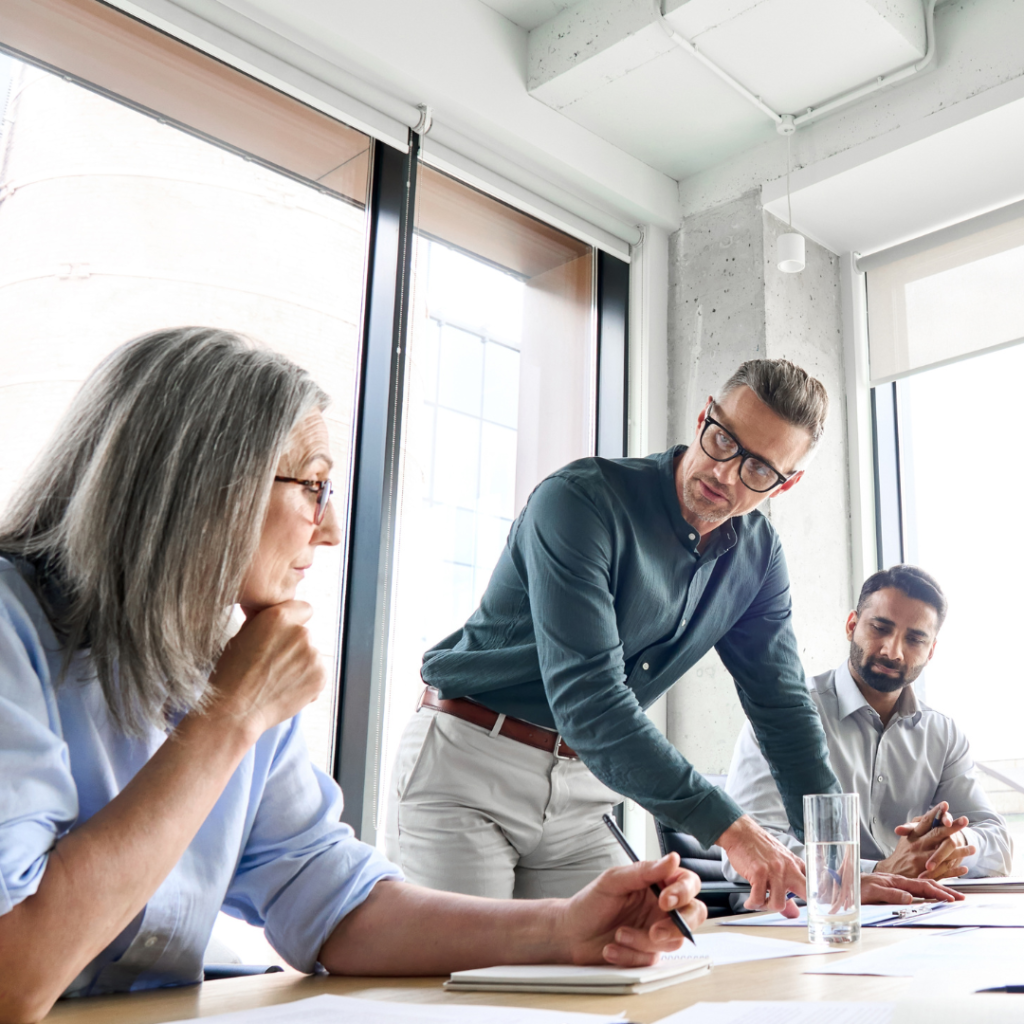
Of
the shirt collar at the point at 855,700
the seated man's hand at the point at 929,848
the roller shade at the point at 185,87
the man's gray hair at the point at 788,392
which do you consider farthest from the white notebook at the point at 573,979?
the roller shade at the point at 185,87

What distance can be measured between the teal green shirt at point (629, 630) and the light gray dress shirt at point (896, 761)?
35cm

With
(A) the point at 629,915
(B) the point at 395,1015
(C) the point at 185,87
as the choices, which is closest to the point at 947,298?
(C) the point at 185,87

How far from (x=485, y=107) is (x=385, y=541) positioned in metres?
1.34

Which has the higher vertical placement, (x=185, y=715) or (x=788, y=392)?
(x=788, y=392)

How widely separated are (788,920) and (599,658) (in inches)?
16.9

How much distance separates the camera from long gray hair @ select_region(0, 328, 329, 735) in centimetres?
87

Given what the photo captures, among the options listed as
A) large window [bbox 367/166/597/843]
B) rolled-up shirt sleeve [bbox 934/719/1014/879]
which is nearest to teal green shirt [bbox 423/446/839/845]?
rolled-up shirt sleeve [bbox 934/719/1014/879]

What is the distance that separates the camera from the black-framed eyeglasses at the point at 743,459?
1854mm

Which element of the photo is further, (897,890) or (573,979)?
(897,890)

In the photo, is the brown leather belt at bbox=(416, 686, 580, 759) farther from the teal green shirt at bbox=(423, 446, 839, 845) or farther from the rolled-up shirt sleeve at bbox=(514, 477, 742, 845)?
the rolled-up shirt sleeve at bbox=(514, 477, 742, 845)

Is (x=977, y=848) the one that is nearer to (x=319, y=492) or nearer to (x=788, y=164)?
(x=319, y=492)

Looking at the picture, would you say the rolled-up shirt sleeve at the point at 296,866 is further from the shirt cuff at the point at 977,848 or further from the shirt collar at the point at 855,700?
the shirt collar at the point at 855,700

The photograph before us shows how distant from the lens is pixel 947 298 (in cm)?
361

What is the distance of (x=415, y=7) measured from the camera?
3000 mm
